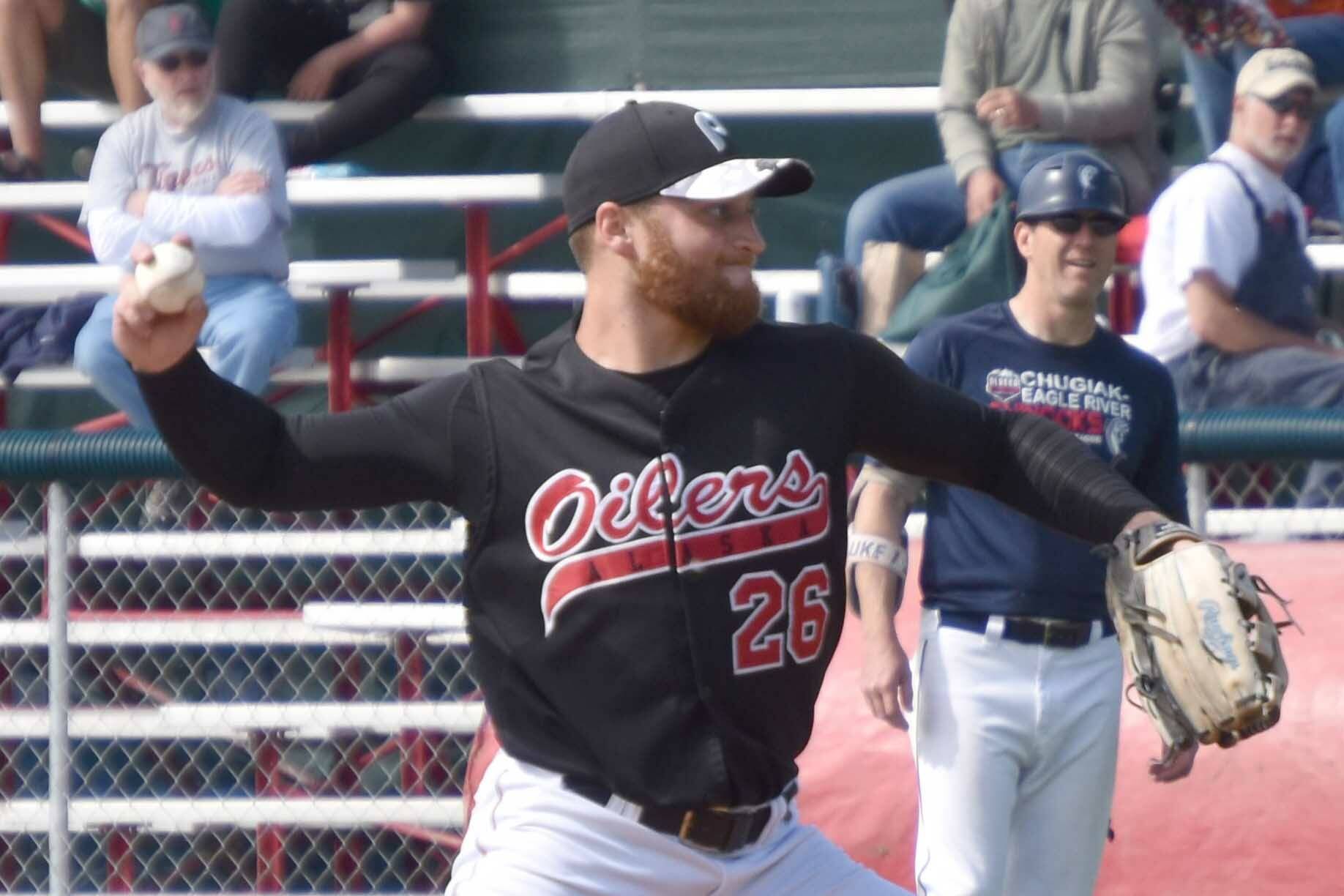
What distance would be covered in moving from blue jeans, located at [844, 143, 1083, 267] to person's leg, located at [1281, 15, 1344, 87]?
963mm

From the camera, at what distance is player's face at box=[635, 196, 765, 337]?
8.88ft

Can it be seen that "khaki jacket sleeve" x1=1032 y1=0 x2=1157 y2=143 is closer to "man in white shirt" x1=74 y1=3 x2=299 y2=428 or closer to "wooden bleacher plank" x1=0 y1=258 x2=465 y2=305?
"wooden bleacher plank" x1=0 y1=258 x2=465 y2=305

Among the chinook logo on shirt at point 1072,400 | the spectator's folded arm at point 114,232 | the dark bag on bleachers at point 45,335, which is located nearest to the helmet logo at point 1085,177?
the chinook logo on shirt at point 1072,400

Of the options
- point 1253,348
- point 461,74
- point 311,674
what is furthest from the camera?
point 461,74

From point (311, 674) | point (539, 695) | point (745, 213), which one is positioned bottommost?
point (311, 674)

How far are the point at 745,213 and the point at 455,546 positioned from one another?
105 inches

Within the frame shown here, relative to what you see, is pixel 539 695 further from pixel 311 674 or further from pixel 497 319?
pixel 497 319

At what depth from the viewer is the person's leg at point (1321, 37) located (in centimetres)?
614

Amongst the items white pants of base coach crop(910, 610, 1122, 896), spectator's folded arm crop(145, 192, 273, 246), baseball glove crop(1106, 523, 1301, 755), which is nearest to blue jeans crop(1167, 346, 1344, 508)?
white pants of base coach crop(910, 610, 1122, 896)

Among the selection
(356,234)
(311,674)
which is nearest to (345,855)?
(311,674)

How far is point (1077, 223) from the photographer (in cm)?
390

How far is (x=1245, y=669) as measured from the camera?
2543 mm

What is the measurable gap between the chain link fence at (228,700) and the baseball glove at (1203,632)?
2.63 meters

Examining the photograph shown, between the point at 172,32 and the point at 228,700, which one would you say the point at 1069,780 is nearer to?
the point at 228,700
